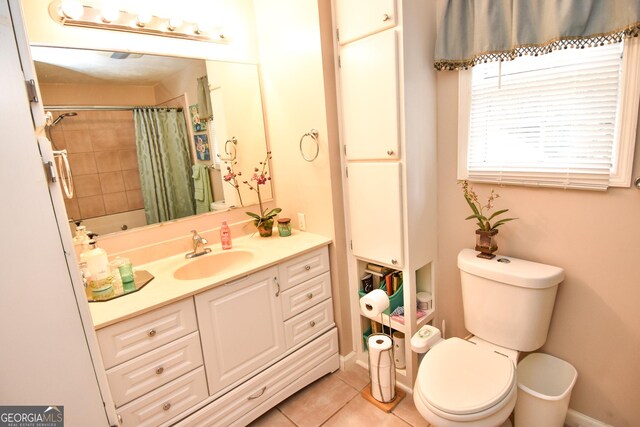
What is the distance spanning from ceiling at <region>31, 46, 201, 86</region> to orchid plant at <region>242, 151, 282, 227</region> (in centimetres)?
72

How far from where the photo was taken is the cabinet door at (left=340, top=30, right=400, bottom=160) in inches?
60.9

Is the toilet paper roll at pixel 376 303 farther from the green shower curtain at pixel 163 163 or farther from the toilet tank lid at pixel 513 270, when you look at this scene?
the green shower curtain at pixel 163 163

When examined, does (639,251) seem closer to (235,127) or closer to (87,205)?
(235,127)

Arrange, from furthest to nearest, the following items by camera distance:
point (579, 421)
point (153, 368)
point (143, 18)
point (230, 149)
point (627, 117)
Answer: point (230, 149) → point (143, 18) → point (579, 421) → point (153, 368) → point (627, 117)

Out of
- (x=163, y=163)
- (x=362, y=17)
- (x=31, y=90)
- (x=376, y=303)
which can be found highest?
(x=362, y=17)

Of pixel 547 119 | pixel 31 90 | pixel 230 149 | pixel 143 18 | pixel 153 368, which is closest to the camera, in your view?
pixel 31 90

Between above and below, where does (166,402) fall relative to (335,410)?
above

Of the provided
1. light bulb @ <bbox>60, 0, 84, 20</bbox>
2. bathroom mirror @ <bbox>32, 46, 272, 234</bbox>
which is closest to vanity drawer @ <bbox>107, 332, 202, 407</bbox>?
bathroom mirror @ <bbox>32, 46, 272, 234</bbox>

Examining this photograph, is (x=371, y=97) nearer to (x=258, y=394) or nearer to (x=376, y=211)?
(x=376, y=211)

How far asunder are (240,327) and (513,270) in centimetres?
130

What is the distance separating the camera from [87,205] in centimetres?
160

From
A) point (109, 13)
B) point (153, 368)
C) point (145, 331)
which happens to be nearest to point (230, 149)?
point (109, 13)

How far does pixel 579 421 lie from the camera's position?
154 cm

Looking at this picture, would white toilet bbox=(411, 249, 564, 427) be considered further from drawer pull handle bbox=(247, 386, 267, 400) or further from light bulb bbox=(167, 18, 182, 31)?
light bulb bbox=(167, 18, 182, 31)
